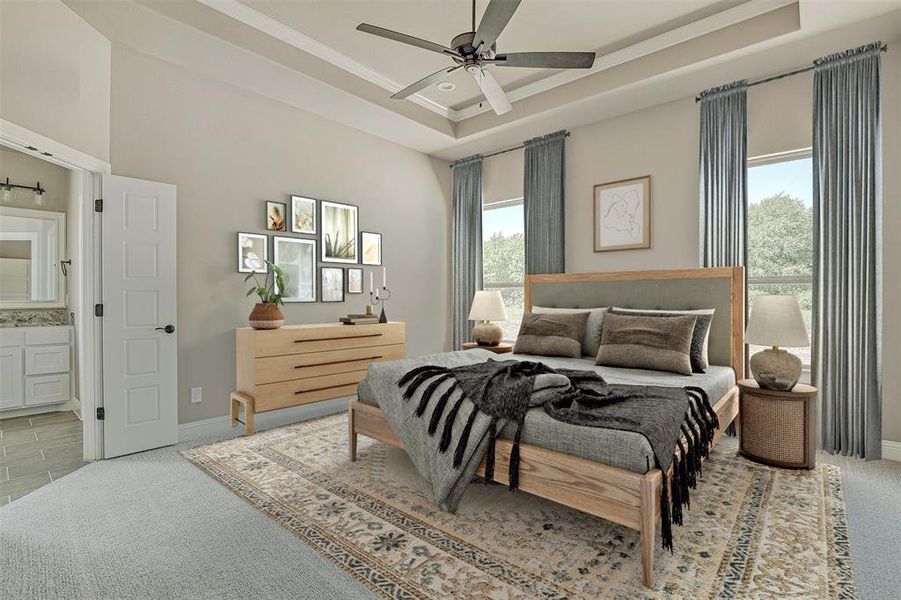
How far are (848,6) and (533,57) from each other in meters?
1.95

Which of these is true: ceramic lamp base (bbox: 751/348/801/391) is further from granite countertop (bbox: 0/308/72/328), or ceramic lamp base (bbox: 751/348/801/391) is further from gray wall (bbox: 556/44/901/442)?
granite countertop (bbox: 0/308/72/328)

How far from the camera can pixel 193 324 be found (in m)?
3.59

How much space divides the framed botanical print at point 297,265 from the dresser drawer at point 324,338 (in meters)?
0.50

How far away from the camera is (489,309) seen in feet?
15.2

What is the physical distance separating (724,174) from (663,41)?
3.81ft

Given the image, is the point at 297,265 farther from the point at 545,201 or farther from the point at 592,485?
the point at 592,485

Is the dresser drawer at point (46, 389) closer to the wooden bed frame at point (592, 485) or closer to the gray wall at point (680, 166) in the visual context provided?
the wooden bed frame at point (592, 485)

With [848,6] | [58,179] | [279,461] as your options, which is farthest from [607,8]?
[58,179]

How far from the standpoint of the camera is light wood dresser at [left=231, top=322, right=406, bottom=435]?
3.54 metres

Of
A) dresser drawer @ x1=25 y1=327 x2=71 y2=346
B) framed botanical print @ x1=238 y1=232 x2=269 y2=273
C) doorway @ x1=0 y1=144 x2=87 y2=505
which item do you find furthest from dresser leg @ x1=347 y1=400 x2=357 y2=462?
dresser drawer @ x1=25 y1=327 x2=71 y2=346

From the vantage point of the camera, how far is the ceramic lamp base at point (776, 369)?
2.83 metres

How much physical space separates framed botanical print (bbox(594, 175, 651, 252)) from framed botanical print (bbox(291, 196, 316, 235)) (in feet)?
9.27

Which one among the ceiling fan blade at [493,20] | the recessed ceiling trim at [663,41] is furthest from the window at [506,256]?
the ceiling fan blade at [493,20]

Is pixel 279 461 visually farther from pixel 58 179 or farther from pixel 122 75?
pixel 58 179
